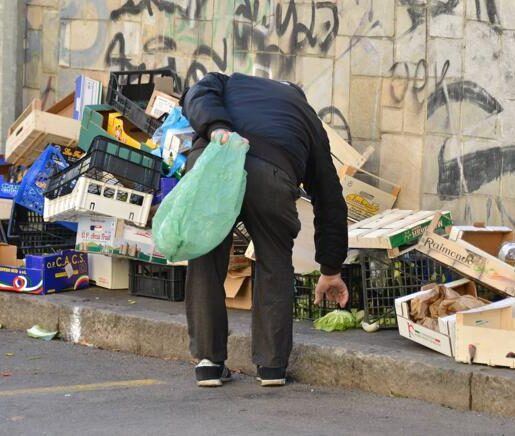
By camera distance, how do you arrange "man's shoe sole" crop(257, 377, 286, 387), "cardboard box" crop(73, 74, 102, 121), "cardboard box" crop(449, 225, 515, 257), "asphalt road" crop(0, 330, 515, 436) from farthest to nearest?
1. "cardboard box" crop(73, 74, 102, 121)
2. "cardboard box" crop(449, 225, 515, 257)
3. "man's shoe sole" crop(257, 377, 286, 387)
4. "asphalt road" crop(0, 330, 515, 436)

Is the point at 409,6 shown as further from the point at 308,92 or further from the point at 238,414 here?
the point at 238,414

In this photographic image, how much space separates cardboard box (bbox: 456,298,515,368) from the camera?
577 cm

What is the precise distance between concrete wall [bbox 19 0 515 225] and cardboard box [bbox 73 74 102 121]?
0.81 metres

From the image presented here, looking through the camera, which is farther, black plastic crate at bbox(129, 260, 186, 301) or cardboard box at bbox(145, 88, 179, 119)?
cardboard box at bbox(145, 88, 179, 119)

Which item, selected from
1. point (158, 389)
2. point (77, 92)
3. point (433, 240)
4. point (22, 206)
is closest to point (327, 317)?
point (433, 240)

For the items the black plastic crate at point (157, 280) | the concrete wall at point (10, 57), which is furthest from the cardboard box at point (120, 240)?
the concrete wall at point (10, 57)

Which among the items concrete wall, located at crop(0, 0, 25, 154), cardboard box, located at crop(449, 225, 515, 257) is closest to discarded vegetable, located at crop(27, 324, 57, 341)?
cardboard box, located at crop(449, 225, 515, 257)

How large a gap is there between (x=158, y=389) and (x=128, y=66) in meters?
4.52

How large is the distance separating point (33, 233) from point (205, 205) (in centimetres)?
339

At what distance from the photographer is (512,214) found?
25.2ft

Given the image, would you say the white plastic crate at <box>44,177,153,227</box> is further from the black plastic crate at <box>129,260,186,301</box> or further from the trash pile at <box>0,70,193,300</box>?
the black plastic crate at <box>129,260,186,301</box>

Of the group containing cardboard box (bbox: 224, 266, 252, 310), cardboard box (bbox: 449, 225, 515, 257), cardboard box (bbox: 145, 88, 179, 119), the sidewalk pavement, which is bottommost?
the sidewalk pavement

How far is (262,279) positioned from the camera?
19.6 feet

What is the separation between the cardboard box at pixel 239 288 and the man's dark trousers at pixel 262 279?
1349 millimetres
